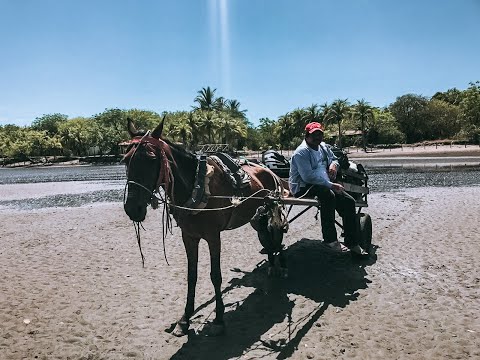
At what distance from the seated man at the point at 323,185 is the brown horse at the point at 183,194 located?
111 cm

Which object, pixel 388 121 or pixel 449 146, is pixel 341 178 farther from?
pixel 388 121

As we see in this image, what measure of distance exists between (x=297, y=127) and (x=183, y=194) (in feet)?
292

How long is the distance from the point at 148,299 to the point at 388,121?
83.1 m

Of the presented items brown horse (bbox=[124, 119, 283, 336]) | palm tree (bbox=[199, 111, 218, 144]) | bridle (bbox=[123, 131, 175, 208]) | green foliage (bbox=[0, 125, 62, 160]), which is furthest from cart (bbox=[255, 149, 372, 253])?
green foliage (bbox=[0, 125, 62, 160])

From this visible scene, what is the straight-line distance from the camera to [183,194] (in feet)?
17.6

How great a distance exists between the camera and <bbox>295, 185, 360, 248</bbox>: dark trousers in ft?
23.2

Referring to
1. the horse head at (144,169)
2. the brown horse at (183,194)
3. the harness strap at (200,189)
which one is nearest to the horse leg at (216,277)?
the brown horse at (183,194)

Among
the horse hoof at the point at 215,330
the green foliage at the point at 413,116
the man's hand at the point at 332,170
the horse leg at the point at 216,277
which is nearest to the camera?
the horse hoof at the point at 215,330

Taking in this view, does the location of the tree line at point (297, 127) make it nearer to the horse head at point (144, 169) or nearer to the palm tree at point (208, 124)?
the palm tree at point (208, 124)

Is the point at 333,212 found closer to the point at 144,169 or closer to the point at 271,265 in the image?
the point at 271,265

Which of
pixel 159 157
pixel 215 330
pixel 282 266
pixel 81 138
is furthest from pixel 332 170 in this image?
pixel 81 138

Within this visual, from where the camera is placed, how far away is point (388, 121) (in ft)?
270

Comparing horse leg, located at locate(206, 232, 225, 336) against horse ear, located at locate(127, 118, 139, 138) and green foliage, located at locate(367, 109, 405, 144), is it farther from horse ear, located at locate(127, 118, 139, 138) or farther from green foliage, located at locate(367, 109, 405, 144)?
green foliage, located at locate(367, 109, 405, 144)

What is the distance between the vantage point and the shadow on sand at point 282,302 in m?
5.14
